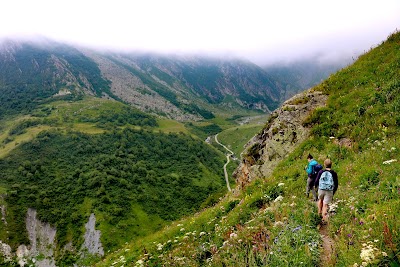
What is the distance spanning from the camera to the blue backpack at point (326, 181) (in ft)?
38.8

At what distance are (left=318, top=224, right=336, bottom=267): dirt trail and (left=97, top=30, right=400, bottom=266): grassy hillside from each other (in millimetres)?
39

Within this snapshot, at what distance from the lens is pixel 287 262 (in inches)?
299

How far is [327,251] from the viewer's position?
8.42 metres

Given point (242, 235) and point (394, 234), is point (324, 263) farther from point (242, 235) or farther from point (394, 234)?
point (242, 235)

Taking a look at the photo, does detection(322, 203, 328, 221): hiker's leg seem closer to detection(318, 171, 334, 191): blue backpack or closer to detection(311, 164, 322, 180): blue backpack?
detection(318, 171, 334, 191): blue backpack

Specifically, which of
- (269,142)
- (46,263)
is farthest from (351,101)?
(46,263)

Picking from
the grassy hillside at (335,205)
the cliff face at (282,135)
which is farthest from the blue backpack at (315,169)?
the cliff face at (282,135)

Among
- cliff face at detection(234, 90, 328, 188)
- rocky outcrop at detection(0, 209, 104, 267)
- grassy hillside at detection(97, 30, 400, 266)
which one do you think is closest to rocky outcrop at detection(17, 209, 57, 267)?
rocky outcrop at detection(0, 209, 104, 267)

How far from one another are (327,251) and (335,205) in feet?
9.20

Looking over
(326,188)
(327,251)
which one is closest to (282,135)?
(326,188)

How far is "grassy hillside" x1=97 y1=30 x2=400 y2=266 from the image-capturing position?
7.76 m

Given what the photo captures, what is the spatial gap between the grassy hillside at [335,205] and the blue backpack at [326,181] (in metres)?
0.69

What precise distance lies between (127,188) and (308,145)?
177459 mm

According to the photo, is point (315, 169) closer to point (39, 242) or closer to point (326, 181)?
point (326, 181)
